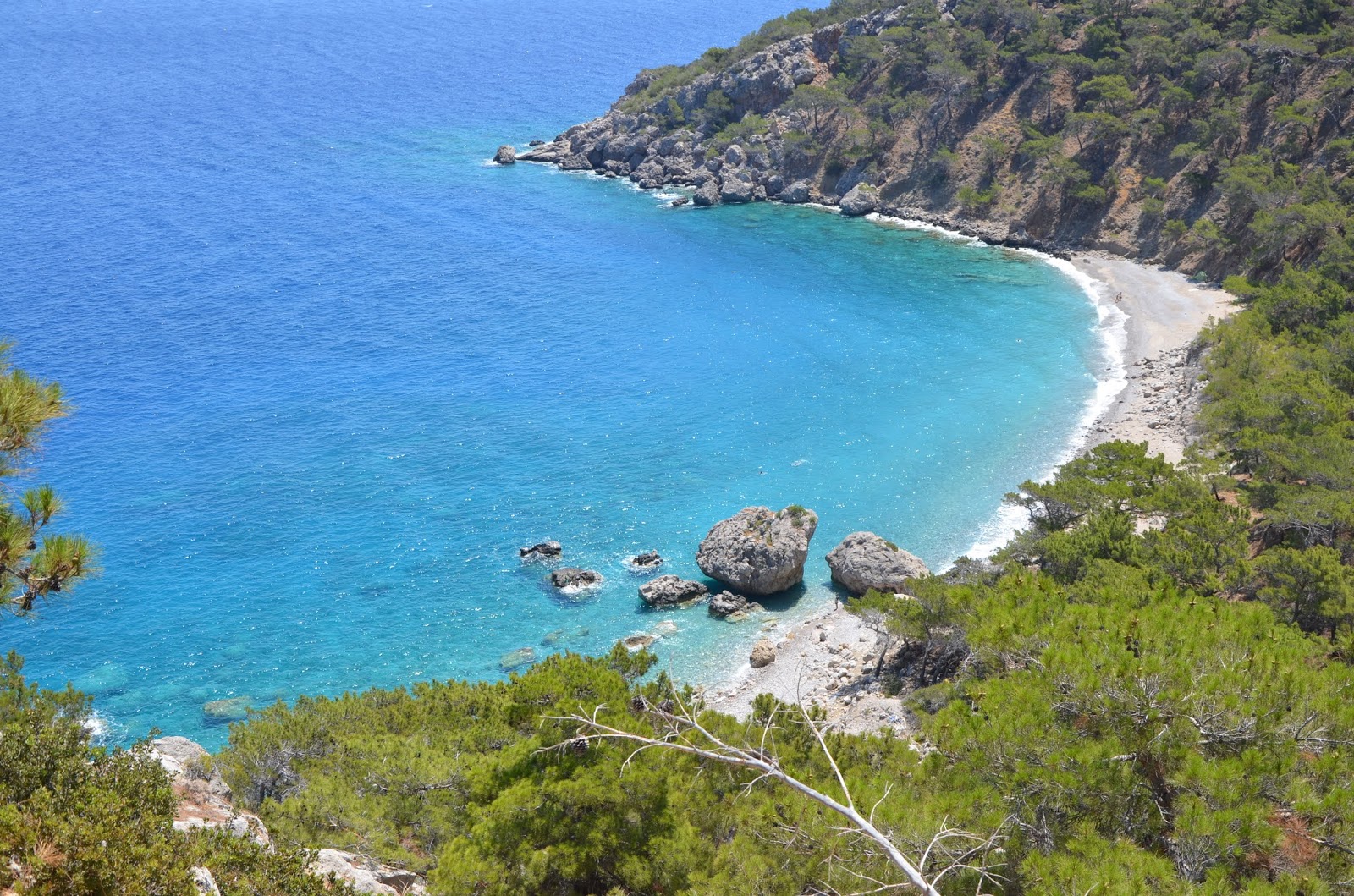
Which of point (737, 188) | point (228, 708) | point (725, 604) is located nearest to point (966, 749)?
point (725, 604)

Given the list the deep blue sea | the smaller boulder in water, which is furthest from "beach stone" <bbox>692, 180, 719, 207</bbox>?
the smaller boulder in water

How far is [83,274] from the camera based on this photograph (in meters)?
77.0

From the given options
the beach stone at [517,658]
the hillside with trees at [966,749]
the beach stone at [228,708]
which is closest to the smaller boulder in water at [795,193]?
the hillside with trees at [966,749]

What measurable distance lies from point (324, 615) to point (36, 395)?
30.1 meters

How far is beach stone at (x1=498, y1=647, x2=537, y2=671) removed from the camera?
37.6 metres

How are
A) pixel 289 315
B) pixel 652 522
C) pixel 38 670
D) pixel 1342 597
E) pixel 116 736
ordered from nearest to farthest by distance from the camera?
pixel 1342 597 < pixel 116 736 < pixel 38 670 < pixel 652 522 < pixel 289 315

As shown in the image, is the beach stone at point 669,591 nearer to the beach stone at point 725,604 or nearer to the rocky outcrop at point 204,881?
the beach stone at point 725,604

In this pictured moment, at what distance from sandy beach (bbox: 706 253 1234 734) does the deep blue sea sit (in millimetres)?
1985

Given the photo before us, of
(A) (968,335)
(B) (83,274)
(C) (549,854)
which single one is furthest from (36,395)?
(B) (83,274)

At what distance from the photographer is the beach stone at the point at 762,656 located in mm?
37125

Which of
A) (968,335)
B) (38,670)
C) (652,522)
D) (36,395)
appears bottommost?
(38,670)

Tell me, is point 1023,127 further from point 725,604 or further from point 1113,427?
point 725,604

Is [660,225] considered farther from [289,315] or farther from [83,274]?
[83,274]

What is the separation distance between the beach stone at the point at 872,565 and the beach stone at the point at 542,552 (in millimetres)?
12306
